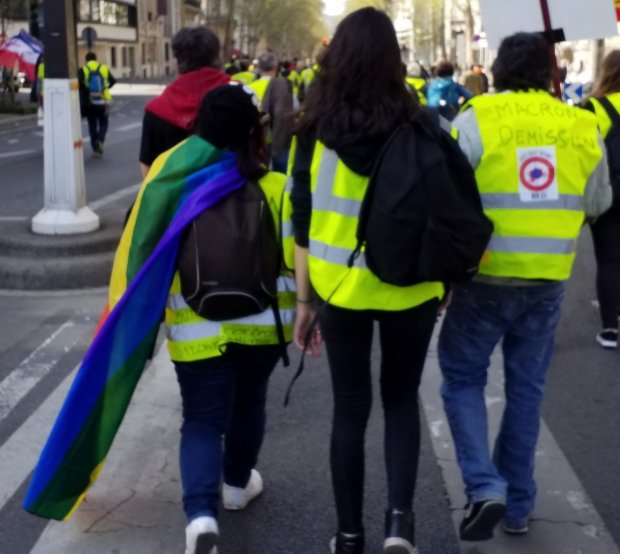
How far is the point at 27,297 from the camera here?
7910mm

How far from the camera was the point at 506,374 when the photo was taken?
392cm

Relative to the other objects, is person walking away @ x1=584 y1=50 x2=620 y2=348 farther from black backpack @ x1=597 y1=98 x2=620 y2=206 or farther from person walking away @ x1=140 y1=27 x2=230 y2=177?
person walking away @ x1=140 y1=27 x2=230 y2=177

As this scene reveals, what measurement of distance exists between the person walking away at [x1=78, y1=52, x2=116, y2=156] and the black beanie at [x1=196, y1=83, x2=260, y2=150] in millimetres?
14628

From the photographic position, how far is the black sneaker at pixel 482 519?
143 inches

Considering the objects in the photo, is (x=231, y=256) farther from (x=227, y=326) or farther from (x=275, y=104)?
(x=275, y=104)

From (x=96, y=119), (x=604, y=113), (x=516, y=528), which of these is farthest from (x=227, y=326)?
(x=96, y=119)

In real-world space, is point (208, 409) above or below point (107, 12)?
below

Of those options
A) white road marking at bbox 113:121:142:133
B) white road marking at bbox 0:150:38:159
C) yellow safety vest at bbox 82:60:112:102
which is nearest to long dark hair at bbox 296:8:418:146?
yellow safety vest at bbox 82:60:112:102

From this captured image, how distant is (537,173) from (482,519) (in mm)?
1154

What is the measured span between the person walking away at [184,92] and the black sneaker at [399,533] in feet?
8.67

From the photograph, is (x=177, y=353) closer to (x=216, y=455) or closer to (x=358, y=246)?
(x=216, y=455)

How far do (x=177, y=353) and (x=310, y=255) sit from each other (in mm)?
606

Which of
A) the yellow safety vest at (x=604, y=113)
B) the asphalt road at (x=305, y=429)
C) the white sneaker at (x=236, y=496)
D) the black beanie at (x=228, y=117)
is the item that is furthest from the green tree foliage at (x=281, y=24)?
the black beanie at (x=228, y=117)

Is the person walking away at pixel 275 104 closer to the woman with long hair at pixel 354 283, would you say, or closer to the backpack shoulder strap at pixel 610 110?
the backpack shoulder strap at pixel 610 110
